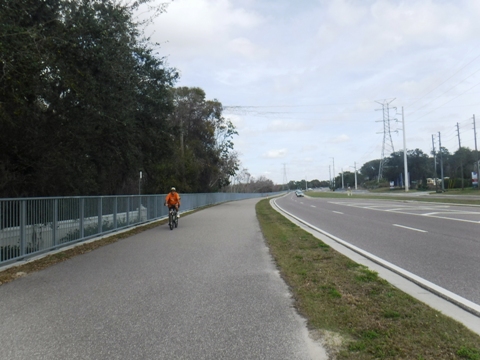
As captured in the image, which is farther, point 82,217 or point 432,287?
point 82,217

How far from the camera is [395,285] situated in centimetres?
704

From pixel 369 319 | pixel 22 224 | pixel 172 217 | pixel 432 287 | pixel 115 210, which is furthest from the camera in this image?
pixel 172 217

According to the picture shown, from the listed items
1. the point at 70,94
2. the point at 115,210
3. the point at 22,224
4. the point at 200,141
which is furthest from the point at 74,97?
the point at 200,141

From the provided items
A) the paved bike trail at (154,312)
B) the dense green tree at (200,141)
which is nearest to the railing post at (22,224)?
the paved bike trail at (154,312)

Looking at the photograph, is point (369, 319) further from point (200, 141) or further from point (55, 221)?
point (200, 141)

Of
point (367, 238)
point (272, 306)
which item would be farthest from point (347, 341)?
point (367, 238)

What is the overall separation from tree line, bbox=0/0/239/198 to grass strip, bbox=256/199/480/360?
22.9ft

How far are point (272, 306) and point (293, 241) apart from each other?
22.9ft

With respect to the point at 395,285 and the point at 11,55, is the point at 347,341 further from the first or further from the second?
the point at 11,55

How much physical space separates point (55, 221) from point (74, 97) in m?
3.64

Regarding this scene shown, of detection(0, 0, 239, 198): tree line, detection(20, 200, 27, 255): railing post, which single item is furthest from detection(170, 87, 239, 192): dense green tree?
detection(20, 200, 27, 255): railing post

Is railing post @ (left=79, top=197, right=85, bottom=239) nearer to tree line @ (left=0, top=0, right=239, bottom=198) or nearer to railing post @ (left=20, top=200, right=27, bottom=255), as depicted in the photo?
tree line @ (left=0, top=0, right=239, bottom=198)

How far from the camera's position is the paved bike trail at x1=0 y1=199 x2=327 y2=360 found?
177 inches

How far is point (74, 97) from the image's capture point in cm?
1256
